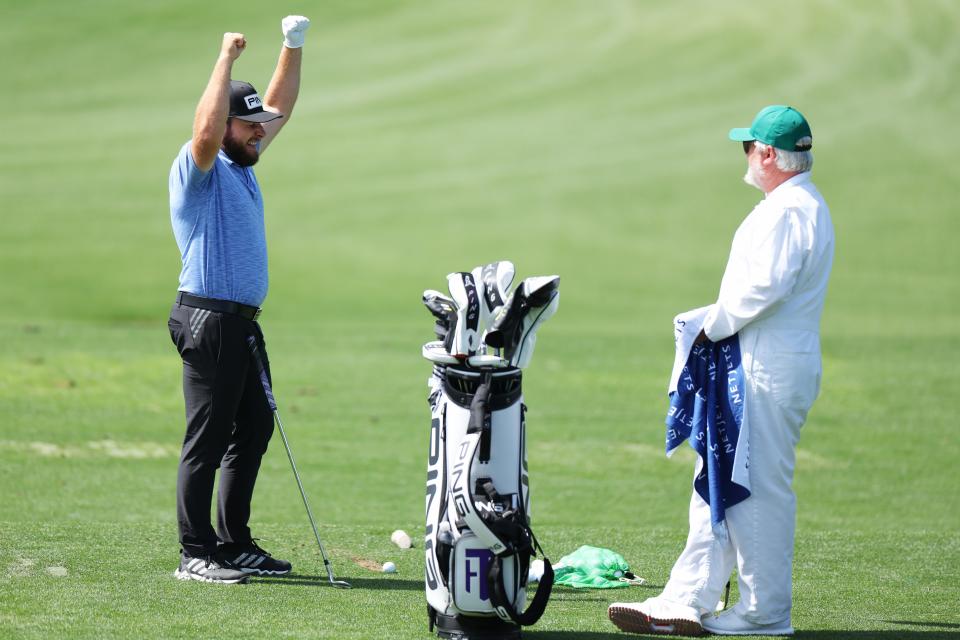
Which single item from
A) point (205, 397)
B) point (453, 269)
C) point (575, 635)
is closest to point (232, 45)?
point (205, 397)

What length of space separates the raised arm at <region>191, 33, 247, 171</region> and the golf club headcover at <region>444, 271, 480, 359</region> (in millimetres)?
1289

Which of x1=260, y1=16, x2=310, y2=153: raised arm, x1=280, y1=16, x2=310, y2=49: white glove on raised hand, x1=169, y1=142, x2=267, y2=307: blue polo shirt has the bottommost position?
x1=169, y1=142, x2=267, y2=307: blue polo shirt

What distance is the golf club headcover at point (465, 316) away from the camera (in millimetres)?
4406

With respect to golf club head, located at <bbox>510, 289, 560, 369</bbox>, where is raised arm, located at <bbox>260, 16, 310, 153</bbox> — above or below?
above

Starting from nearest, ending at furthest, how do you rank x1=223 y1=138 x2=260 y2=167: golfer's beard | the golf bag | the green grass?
the golf bag < x1=223 y1=138 x2=260 y2=167: golfer's beard < the green grass

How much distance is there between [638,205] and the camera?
24.2 m

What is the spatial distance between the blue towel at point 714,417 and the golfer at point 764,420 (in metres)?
0.05

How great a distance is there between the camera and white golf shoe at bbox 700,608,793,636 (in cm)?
468

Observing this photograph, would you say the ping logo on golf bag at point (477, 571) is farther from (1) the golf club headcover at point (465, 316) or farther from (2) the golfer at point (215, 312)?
(2) the golfer at point (215, 312)

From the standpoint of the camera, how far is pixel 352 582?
535 centimetres

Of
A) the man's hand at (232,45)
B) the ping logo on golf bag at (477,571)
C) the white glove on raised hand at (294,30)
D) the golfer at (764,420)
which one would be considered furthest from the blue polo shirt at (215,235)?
the golfer at (764,420)

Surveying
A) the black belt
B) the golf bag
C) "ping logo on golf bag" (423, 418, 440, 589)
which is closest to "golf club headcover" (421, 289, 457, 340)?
the golf bag

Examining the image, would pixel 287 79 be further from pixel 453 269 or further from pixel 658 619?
pixel 453 269

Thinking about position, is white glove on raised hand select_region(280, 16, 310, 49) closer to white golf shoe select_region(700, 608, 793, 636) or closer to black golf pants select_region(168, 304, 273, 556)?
black golf pants select_region(168, 304, 273, 556)
